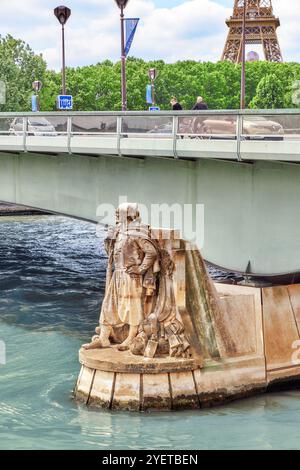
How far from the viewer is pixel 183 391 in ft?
61.2

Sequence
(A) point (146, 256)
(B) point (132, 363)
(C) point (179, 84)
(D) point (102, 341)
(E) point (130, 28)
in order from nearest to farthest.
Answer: (B) point (132, 363) → (A) point (146, 256) → (D) point (102, 341) → (E) point (130, 28) → (C) point (179, 84)

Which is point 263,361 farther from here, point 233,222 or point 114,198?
point 114,198

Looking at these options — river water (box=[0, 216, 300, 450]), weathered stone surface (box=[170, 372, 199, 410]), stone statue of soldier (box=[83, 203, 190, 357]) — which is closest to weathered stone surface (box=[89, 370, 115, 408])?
river water (box=[0, 216, 300, 450])

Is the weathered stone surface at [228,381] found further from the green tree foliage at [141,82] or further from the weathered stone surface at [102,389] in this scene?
the green tree foliage at [141,82]

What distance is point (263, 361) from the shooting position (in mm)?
20594

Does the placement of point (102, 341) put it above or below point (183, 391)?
above

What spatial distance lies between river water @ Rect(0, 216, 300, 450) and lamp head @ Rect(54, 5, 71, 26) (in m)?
10.5

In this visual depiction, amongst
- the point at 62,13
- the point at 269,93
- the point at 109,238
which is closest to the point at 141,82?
the point at 269,93

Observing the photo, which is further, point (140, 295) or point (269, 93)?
point (269, 93)

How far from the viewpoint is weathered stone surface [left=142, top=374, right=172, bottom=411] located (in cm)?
1838

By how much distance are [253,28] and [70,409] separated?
83824mm

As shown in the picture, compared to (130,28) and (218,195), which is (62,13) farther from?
(218,195)

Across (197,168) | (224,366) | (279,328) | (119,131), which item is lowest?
(224,366)

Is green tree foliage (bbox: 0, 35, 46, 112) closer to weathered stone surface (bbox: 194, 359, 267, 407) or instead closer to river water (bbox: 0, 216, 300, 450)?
river water (bbox: 0, 216, 300, 450)
